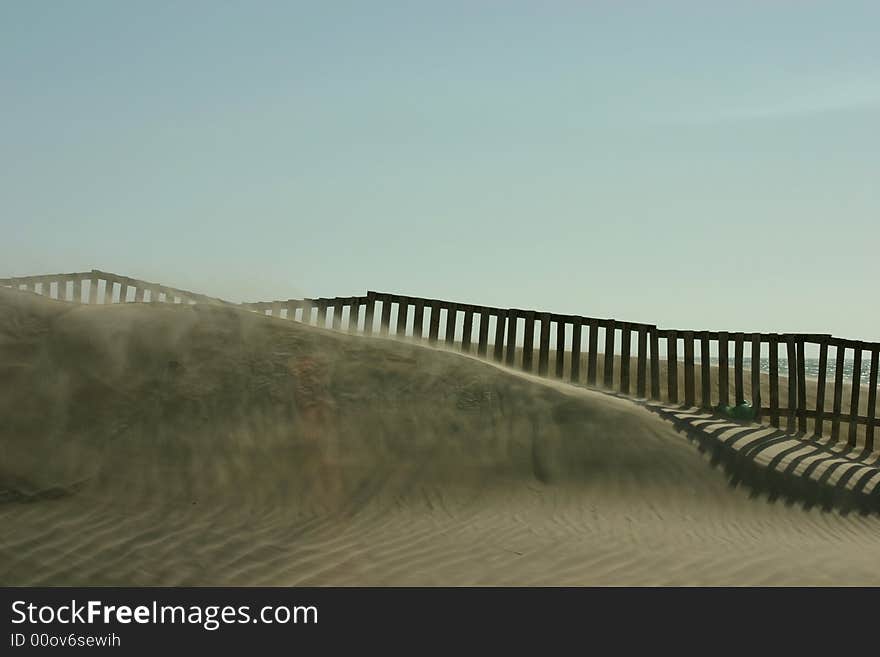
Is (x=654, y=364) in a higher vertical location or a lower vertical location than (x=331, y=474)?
higher

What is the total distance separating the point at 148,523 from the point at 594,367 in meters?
7.77

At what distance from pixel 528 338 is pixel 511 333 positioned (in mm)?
304

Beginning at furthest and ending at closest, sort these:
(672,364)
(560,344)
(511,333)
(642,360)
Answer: (511,333) → (560,344) → (642,360) → (672,364)

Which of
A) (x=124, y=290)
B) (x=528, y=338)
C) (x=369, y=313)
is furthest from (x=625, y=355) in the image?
(x=124, y=290)

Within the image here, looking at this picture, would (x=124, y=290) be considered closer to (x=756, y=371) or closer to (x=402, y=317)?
(x=402, y=317)

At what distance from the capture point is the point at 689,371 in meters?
12.6

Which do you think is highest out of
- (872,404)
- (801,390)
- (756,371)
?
(756,371)

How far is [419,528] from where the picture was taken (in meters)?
8.20

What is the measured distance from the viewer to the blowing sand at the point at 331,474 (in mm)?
7199

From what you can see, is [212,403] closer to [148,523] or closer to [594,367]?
[148,523]

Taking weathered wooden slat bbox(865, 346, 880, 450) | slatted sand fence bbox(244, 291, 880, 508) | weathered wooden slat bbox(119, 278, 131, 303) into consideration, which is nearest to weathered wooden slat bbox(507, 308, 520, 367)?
slatted sand fence bbox(244, 291, 880, 508)

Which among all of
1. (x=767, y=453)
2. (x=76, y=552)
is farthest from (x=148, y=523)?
(x=767, y=453)

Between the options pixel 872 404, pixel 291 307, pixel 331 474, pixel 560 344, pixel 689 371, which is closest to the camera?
pixel 331 474

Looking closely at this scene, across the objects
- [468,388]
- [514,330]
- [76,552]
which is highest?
[514,330]
